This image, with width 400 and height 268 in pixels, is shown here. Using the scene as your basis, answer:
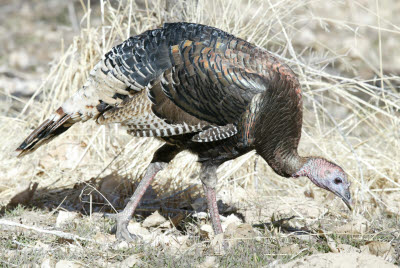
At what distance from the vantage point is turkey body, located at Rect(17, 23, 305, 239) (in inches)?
131

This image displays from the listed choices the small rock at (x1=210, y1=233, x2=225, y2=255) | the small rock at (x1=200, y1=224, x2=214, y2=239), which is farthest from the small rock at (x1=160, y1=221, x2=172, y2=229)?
the small rock at (x1=210, y1=233, x2=225, y2=255)

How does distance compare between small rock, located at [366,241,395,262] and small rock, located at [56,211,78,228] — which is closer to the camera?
small rock, located at [366,241,395,262]

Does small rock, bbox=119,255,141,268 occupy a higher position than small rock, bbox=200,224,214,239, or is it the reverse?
small rock, bbox=119,255,141,268

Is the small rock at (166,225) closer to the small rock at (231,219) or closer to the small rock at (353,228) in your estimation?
the small rock at (231,219)

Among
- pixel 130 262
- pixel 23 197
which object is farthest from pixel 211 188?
pixel 23 197

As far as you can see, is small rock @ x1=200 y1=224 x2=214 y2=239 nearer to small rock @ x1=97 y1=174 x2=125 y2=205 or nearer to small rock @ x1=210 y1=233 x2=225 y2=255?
small rock @ x1=210 y1=233 x2=225 y2=255

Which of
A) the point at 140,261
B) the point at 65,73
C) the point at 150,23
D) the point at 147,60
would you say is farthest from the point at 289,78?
the point at 65,73

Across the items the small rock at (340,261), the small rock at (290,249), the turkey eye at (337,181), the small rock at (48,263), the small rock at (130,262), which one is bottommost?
the small rock at (48,263)

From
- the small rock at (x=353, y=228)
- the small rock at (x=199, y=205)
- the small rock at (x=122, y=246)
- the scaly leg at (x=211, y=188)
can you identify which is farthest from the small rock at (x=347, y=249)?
the small rock at (x=199, y=205)

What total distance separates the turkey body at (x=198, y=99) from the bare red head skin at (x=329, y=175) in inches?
2.8

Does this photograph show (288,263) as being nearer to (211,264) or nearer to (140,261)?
(211,264)

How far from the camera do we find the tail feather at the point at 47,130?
357 cm

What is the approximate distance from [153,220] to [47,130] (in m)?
0.99

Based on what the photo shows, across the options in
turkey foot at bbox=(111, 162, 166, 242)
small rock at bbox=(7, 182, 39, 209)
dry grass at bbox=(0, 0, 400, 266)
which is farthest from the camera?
dry grass at bbox=(0, 0, 400, 266)
